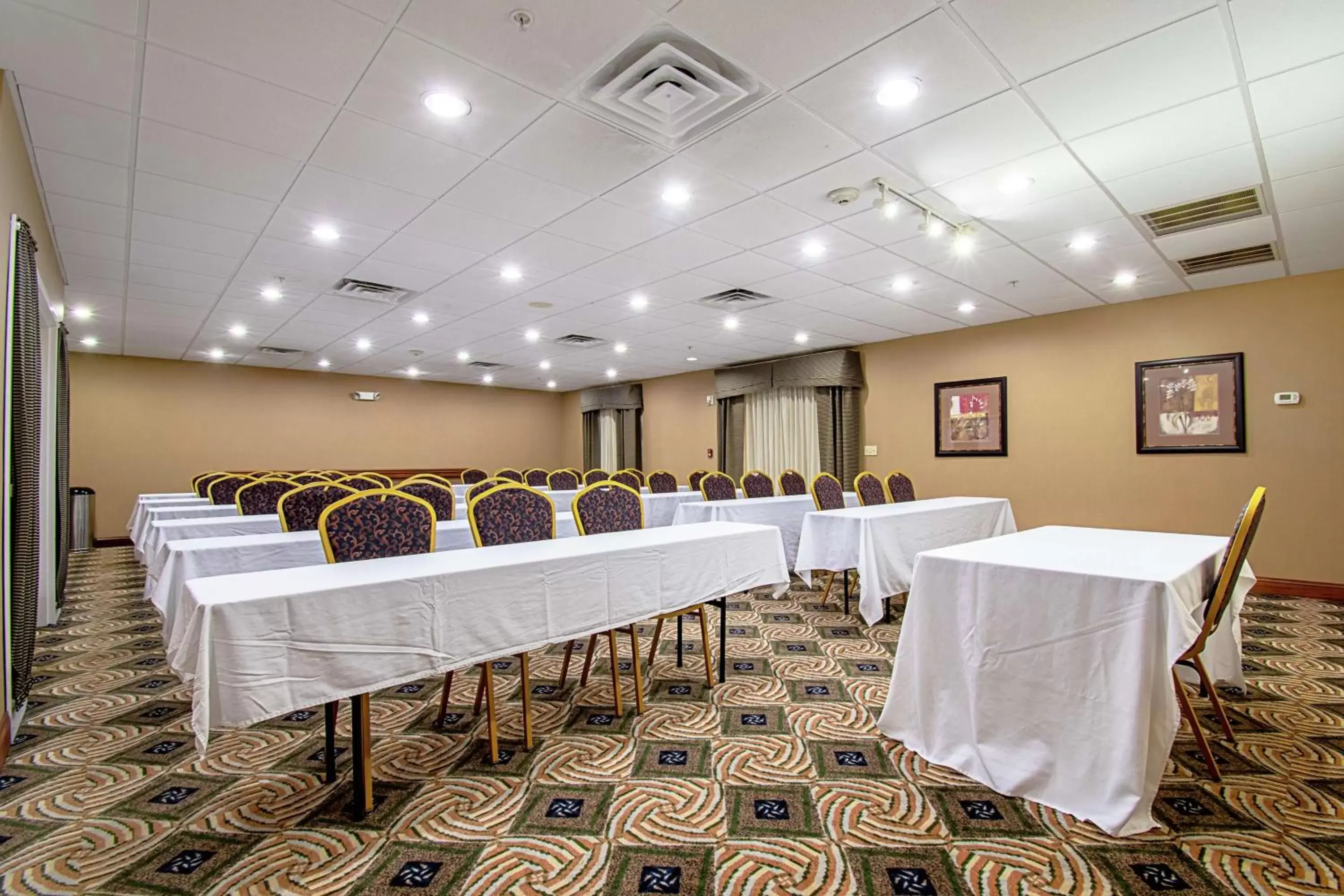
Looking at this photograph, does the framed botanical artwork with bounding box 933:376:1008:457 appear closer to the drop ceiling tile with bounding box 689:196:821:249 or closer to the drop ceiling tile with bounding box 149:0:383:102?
the drop ceiling tile with bounding box 689:196:821:249

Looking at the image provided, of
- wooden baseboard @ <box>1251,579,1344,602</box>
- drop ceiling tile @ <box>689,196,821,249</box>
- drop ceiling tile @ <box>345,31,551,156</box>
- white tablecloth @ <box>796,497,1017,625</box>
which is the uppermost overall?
drop ceiling tile @ <box>345,31,551,156</box>

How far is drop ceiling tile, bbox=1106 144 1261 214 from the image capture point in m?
3.26

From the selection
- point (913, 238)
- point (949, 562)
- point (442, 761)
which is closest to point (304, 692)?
point (442, 761)

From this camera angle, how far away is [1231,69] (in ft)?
8.19

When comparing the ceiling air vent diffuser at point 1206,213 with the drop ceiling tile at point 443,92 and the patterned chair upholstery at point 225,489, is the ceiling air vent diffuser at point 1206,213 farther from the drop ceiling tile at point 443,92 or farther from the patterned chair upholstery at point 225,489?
the patterned chair upholstery at point 225,489

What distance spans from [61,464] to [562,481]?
482 centimetres

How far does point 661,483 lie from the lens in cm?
773

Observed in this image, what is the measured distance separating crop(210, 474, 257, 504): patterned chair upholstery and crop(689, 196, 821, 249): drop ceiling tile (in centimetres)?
464

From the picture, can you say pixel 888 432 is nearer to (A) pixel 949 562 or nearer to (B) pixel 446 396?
(A) pixel 949 562

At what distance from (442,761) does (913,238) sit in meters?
4.26

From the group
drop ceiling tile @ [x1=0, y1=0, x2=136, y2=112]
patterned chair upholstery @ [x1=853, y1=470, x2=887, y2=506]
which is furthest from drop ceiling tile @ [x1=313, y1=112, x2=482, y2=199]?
patterned chair upholstery @ [x1=853, y1=470, x2=887, y2=506]

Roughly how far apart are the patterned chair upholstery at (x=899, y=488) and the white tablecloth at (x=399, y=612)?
4026 millimetres

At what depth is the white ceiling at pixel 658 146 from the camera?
2.23 metres

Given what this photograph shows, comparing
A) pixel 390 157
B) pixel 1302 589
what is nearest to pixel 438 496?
pixel 390 157
